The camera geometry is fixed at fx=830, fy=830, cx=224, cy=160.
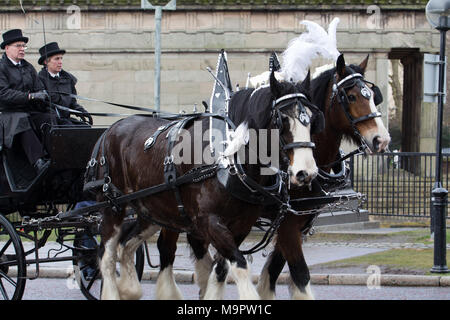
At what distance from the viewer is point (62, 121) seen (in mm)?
9695

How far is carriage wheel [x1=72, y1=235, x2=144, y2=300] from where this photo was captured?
31.1ft

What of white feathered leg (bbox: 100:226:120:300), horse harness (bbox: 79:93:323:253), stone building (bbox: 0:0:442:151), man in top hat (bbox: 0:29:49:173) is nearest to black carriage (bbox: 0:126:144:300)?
man in top hat (bbox: 0:29:49:173)

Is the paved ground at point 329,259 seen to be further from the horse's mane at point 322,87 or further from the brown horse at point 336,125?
the horse's mane at point 322,87

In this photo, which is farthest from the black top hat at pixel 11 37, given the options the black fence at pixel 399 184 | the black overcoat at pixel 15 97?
the black fence at pixel 399 184

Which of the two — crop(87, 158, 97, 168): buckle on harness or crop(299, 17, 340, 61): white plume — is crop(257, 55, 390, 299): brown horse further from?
crop(87, 158, 97, 168): buckle on harness

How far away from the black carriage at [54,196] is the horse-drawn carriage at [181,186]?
1cm

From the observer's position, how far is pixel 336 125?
827 cm

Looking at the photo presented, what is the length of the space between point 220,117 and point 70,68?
49.4ft

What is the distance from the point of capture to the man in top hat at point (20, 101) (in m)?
9.17

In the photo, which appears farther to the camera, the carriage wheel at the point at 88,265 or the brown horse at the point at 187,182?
the carriage wheel at the point at 88,265

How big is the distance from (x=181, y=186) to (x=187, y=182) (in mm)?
131

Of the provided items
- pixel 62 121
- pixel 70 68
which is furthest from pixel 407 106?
pixel 62 121


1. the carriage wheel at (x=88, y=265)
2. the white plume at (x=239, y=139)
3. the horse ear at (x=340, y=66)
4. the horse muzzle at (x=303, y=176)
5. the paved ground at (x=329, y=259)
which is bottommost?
the paved ground at (x=329, y=259)
